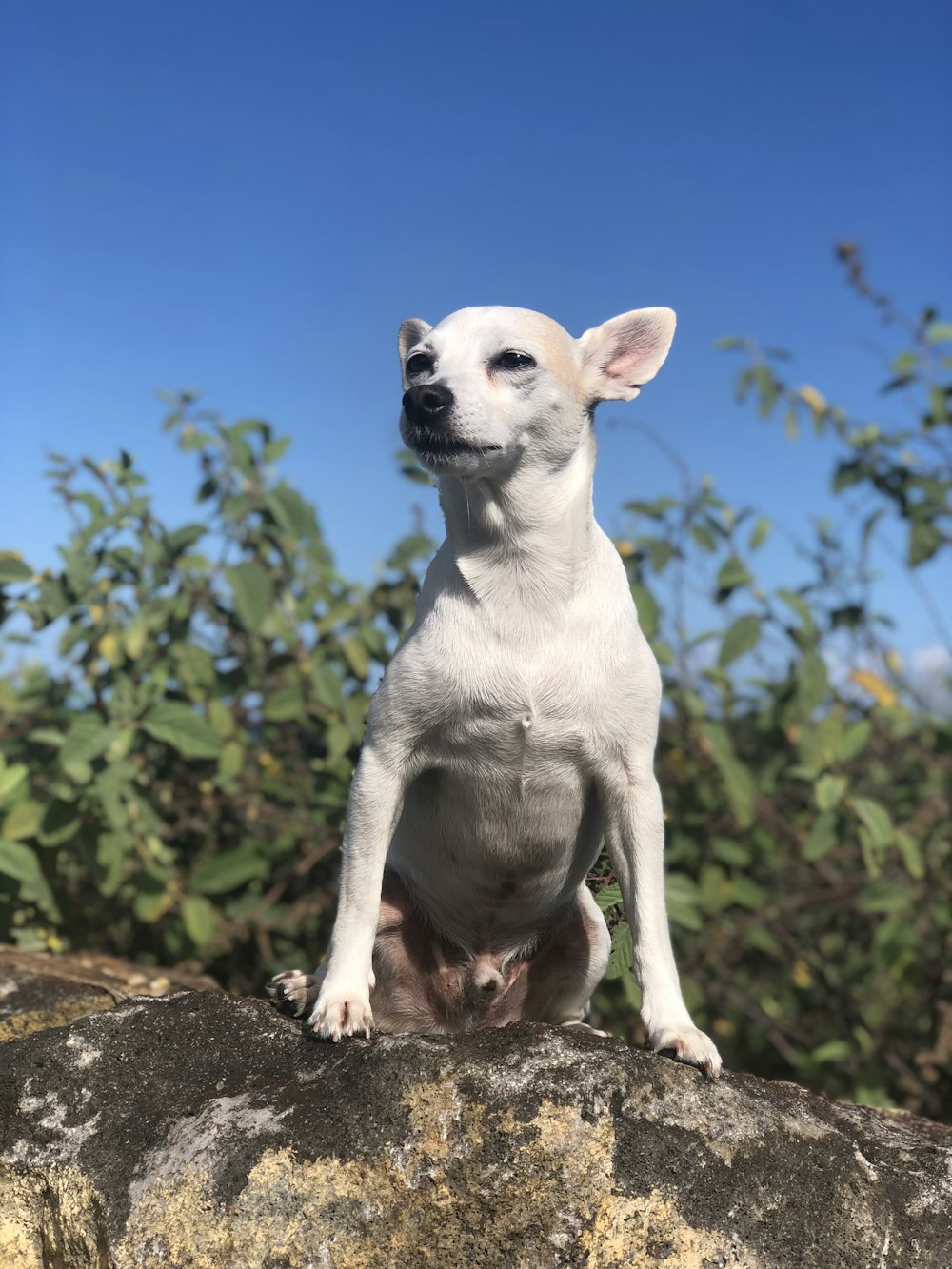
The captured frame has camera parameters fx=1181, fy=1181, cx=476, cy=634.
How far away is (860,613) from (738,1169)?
4.60 metres

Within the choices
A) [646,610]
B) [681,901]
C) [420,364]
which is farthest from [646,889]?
[646,610]

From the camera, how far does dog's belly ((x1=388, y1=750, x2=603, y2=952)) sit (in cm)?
333

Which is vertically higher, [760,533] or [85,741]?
[760,533]

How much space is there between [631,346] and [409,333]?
2.45ft

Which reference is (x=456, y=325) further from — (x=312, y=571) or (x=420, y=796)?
(x=312, y=571)

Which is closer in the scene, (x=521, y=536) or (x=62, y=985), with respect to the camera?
(x=521, y=536)

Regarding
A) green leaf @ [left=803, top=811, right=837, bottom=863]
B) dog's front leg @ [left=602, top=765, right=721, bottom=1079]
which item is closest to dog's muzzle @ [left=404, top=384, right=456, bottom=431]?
dog's front leg @ [left=602, top=765, right=721, bottom=1079]

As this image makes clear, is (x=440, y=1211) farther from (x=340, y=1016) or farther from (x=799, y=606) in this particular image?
(x=799, y=606)

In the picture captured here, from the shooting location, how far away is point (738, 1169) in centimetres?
270

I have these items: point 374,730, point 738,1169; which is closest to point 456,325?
point 374,730

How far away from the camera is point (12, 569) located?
537 centimetres

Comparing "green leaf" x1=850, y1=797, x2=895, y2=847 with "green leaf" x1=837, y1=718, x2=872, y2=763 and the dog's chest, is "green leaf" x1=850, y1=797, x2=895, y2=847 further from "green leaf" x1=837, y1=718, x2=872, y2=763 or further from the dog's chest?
the dog's chest

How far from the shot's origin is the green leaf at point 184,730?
5102mm

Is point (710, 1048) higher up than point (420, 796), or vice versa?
point (420, 796)
